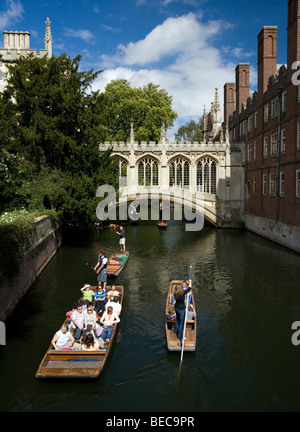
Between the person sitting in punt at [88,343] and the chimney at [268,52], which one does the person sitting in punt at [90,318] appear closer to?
the person sitting in punt at [88,343]

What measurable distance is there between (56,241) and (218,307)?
39.8 ft

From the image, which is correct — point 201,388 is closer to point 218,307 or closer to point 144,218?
point 218,307

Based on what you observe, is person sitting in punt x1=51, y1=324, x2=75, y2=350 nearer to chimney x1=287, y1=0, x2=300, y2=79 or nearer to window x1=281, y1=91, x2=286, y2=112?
chimney x1=287, y1=0, x2=300, y2=79

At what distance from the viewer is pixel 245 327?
1039 cm

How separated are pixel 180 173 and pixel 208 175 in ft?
8.42

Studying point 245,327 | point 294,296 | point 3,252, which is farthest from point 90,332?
point 294,296

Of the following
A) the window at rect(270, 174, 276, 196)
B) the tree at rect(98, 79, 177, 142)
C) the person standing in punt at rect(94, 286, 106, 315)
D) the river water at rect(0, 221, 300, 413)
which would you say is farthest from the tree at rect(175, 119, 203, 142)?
the person standing in punt at rect(94, 286, 106, 315)

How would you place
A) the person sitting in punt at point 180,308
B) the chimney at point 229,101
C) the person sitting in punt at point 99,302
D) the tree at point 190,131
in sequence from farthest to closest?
the tree at point 190,131 → the chimney at point 229,101 → the person sitting in punt at point 99,302 → the person sitting in punt at point 180,308

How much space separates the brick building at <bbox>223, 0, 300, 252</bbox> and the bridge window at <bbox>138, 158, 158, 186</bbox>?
317 inches

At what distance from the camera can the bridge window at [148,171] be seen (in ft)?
99.1

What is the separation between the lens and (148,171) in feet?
100

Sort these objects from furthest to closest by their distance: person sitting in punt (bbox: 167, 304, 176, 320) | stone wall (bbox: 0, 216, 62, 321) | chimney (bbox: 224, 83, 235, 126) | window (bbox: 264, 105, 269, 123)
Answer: chimney (bbox: 224, 83, 235, 126)
window (bbox: 264, 105, 269, 123)
stone wall (bbox: 0, 216, 62, 321)
person sitting in punt (bbox: 167, 304, 176, 320)

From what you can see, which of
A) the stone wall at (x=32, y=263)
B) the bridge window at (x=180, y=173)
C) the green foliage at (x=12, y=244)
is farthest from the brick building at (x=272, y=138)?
the green foliage at (x=12, y=244)

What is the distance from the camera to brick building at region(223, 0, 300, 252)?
64.5ft
